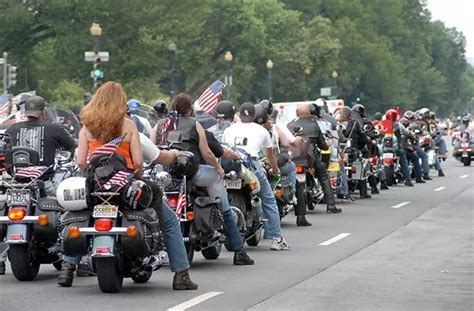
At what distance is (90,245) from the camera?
11.8 metres

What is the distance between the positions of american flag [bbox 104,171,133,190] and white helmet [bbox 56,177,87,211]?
0.79 ft

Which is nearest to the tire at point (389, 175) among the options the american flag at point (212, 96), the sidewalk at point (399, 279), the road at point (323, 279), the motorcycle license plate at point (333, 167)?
the motorcycle license plate at point (333, 167)

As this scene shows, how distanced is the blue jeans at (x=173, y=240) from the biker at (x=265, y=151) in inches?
150

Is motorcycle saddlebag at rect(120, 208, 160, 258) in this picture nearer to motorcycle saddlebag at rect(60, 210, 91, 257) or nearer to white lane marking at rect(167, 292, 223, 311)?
motorcycle saddlebag at rect(60, 210, 91, 257)

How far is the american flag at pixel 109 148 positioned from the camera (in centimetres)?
1162

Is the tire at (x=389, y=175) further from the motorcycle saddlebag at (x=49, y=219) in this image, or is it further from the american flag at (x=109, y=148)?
the american flag at (x=109, y=148)

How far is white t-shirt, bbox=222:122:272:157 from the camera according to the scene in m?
16.3

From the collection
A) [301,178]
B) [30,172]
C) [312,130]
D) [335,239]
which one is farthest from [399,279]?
[312,130]

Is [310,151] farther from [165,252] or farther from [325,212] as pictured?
[165,252]

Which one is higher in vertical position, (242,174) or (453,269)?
(242,174)

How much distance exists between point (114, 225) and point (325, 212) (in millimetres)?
12511

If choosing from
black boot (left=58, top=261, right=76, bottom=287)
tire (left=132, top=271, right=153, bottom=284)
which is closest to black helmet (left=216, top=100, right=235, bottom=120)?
tire (left=132, top=271, right=153, bottom=284)

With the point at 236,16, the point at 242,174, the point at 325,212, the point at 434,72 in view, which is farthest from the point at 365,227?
the point at 434,72

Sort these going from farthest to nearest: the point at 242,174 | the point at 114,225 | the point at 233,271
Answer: the point at 242,174, the point at 233,271, the point at 114,225
